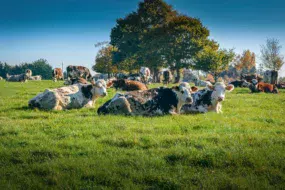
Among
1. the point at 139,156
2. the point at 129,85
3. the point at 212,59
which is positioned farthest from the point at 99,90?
the point at 212,59

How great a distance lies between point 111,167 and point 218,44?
2065 inches

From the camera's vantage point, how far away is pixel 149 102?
37.0ft

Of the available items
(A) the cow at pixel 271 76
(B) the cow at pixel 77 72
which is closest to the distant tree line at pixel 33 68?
(B) the cow at pixel 77 72

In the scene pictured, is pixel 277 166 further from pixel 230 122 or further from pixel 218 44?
pixel 218 44

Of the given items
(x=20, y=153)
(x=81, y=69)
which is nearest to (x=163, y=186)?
(x=20, y=153)

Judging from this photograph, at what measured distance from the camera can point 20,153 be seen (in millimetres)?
5883

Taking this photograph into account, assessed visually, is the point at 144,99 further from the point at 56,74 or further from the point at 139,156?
the point at 56,74

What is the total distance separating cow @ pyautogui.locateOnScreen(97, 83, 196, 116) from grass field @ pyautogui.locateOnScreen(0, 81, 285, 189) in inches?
79.0

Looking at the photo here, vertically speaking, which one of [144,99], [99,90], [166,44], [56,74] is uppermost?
[166,44]

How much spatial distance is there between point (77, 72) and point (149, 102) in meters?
29.3

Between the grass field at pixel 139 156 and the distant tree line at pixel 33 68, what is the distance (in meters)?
93.5

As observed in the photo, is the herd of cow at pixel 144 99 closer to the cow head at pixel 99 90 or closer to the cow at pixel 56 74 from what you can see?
the cow head at pixel 99 90

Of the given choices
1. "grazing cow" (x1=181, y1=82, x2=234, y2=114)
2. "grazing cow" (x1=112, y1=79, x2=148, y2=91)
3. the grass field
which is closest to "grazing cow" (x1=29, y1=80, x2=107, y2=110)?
the grass field

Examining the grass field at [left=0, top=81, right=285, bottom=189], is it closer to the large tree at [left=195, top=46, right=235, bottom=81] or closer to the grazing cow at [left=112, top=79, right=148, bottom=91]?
the grazing cow at [left=112, top=79, right=148, bottom=91]
